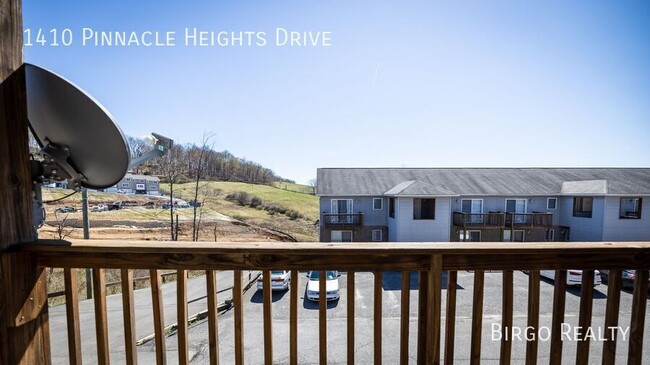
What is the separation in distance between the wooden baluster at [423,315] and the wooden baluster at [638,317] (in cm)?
106

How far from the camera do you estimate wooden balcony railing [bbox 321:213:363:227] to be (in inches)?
554

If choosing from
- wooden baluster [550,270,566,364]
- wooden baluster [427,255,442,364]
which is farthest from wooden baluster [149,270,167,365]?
wooden baluster [550,270,566,364]

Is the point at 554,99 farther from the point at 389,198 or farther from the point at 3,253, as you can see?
the point at 3,253

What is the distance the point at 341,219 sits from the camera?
14.2m

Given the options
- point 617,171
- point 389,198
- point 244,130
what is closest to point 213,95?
point 244,130

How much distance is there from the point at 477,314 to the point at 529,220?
660 inches

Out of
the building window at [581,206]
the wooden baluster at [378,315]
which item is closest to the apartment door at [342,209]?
the building window at [581,206]

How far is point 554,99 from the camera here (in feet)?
25.6

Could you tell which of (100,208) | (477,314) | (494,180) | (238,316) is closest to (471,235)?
(494,180)

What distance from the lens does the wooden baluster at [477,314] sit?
4.01ft

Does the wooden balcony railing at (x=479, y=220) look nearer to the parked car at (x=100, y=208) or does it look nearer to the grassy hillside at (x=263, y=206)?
the grassy hillside at (x=263, y=206)

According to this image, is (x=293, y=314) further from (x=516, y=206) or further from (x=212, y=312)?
(x=516, y=206)

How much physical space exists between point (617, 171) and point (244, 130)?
74.0 ft

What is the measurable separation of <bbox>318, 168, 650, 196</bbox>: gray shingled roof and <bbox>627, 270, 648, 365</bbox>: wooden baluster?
13.0 m
